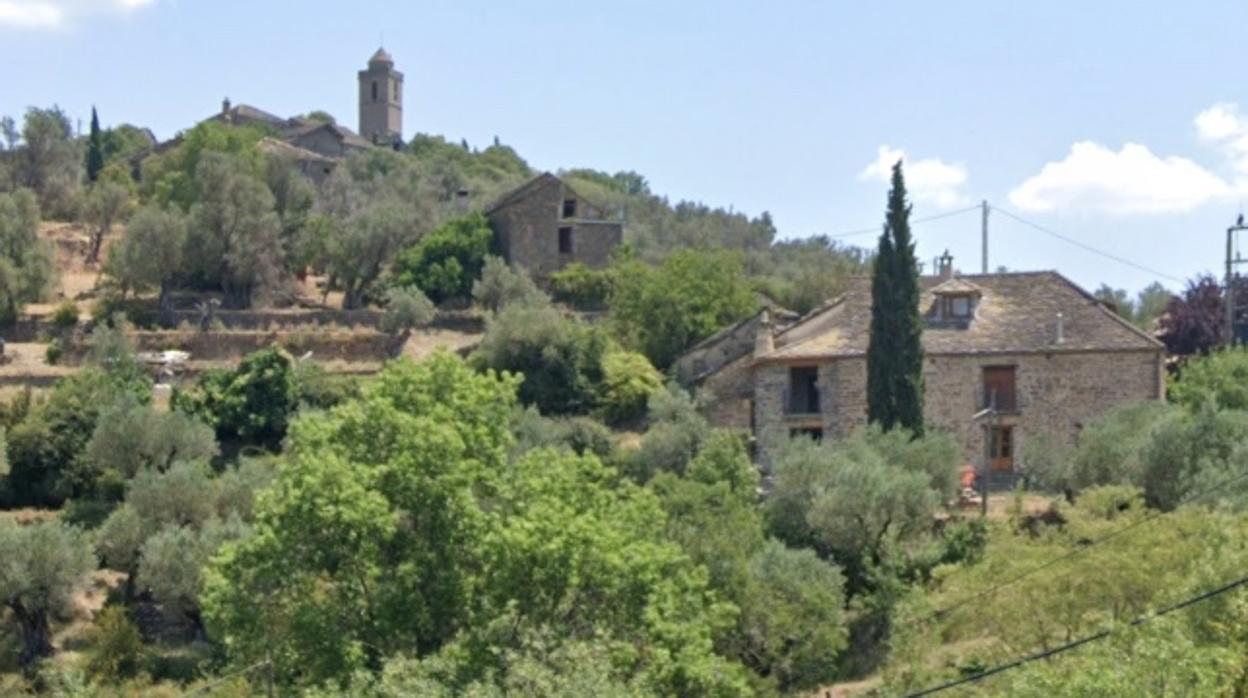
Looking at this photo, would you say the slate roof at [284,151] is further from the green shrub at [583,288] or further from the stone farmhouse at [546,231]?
the green shrub at [583,288]

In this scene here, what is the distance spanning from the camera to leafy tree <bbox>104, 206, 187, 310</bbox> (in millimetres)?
63375

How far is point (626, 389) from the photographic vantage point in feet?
168

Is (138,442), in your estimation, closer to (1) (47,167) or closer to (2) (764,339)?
(2) (764,339)

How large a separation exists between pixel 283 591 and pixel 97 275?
54.5 meters

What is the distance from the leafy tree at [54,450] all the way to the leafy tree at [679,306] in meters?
16.6

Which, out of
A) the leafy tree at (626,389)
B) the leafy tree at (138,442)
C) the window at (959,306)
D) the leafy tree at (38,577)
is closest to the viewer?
the leafy tree at (38,577)

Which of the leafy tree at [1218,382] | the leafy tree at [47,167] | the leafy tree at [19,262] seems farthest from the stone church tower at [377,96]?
the leafy tree at [1218,382]

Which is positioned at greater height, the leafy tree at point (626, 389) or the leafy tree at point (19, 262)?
the leafy tree at point (19, 262)

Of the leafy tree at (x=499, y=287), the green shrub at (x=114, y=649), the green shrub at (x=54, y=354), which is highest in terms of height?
the leafy tree at (x=499, y=287)

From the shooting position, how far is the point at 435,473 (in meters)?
24.4

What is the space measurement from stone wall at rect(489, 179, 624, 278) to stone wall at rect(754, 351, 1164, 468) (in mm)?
23724

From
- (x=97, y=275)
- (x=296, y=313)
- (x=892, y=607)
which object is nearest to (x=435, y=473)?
(x=892, y=607)

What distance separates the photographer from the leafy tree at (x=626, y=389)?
5119 cm

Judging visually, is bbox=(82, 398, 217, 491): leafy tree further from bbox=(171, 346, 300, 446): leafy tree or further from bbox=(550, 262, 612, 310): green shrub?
bbox=(550, 262, 612, 310): green shrub
